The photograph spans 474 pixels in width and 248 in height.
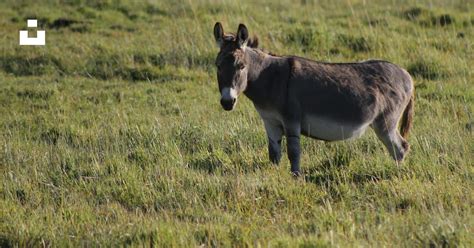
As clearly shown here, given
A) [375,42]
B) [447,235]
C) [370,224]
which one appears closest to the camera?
[447,235]

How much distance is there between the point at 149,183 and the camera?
7680 millimetres

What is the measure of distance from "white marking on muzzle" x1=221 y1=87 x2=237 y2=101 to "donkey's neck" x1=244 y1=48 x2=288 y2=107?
41 centimetres

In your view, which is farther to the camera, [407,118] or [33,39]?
[33,39]

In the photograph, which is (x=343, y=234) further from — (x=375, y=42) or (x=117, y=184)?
(x=375, y=42)

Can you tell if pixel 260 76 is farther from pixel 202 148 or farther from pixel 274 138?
pixel 202 148

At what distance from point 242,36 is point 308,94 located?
2.79 feet

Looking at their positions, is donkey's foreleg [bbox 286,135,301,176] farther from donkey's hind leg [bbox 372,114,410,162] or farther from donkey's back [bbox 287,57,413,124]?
donkey's hind leg [bbox 372,114,410,162]

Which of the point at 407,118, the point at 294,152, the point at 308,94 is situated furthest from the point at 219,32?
the point at 407,118

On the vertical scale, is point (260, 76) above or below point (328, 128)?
above

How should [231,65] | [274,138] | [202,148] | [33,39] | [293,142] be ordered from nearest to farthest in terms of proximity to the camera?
[231,65] → [293,142] → [274,138] → [202,148] → [33,39]

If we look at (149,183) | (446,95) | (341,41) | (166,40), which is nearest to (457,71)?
(446,95)

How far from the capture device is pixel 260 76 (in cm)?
784

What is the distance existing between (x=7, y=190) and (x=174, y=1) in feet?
38.8

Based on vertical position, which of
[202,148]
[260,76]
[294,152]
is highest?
[260,76]
